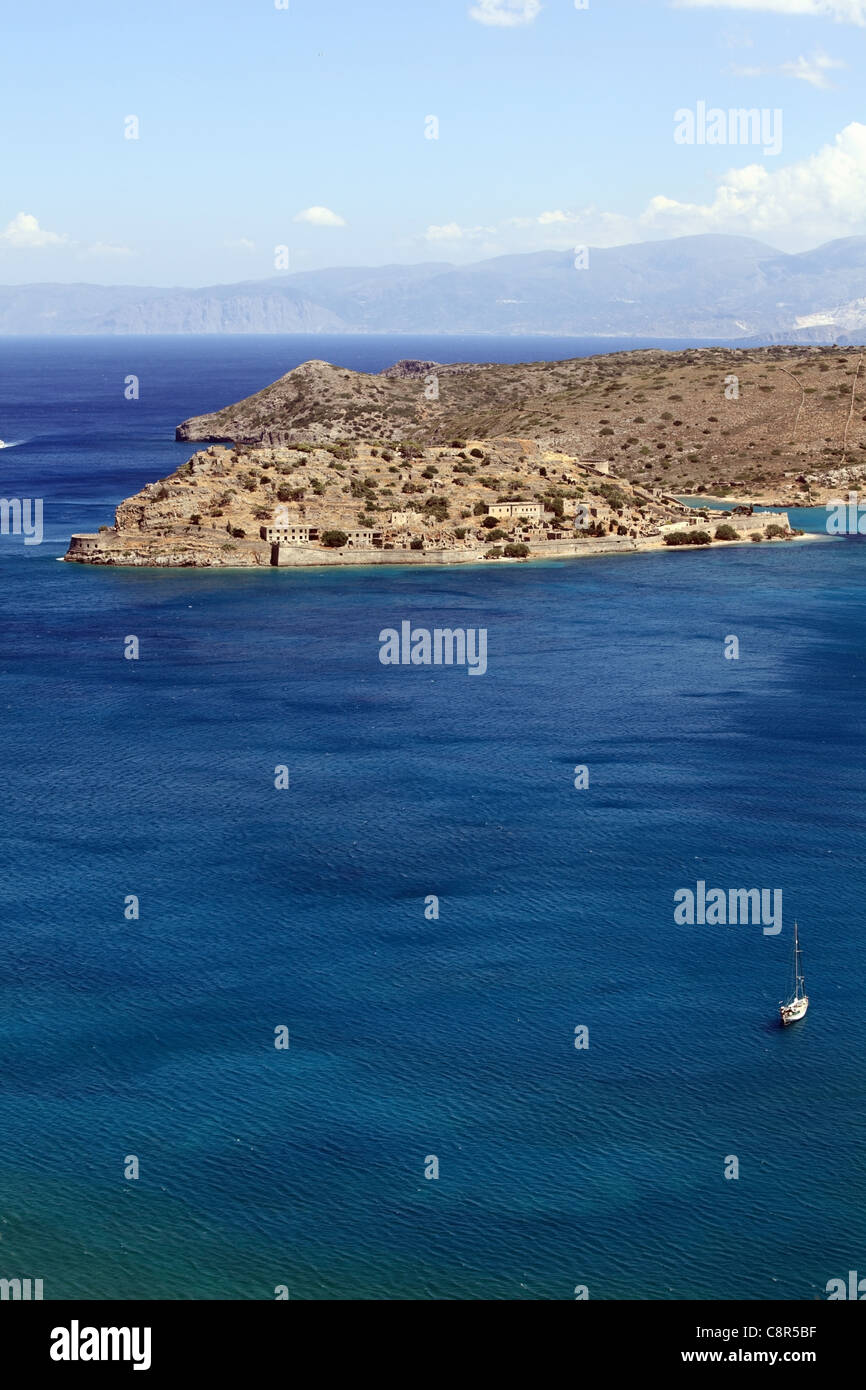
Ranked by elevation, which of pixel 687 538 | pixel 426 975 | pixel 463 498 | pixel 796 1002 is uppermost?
pixel 463 498

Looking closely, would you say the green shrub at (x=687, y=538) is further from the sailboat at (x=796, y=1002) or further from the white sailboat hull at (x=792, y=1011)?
the white sailboat hull at (x=792, y=1011)

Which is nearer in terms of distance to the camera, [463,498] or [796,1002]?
[796,1002]

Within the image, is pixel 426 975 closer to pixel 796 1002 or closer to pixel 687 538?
pixel 796 1002

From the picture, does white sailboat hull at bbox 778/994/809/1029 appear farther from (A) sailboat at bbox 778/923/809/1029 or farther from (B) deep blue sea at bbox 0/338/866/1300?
(B) deep blue sea at bbox 0/338/866/1300

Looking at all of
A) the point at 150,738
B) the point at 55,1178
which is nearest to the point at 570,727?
the point at 150,738

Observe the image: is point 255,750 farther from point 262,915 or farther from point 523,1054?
point 523,1054

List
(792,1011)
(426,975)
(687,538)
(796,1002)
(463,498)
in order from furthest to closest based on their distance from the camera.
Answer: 1. (687,538)
2. (463,498)
3. (426,975)
4. (796,1002)
5. (792,1011)

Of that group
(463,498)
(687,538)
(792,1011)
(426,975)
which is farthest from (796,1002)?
(687,538)
